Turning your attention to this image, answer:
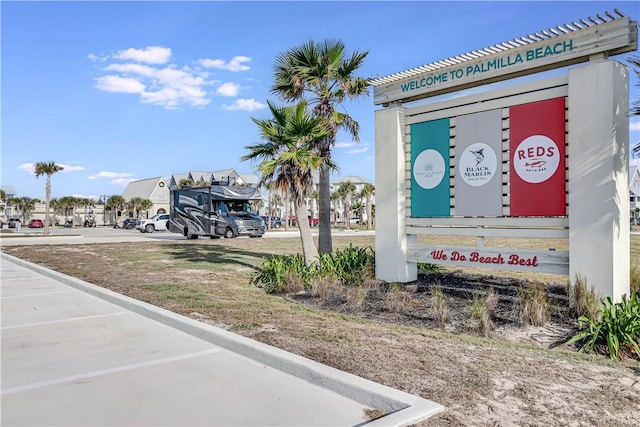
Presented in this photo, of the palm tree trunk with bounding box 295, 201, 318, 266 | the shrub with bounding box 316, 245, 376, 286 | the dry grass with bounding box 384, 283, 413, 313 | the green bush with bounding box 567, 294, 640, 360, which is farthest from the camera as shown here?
the palm tree trunk with bounding box 295, 201, 318, 266

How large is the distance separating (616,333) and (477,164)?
3.96 m

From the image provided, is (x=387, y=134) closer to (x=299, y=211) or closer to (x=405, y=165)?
(x=405, y=165)

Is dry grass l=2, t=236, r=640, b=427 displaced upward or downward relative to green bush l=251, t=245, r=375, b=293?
downward

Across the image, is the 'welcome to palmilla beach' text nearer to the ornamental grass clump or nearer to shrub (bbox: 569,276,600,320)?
shrub (bbox: 569,276,600,320)

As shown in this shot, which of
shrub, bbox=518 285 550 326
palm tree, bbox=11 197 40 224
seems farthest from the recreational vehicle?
palm tree, bbox=11 197 40 224

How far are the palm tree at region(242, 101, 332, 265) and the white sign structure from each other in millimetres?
1683

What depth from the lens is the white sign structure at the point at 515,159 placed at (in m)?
6.54

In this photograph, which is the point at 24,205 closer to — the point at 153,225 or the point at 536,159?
the point at 153,225

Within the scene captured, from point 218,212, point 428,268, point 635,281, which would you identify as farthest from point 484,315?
point 218,212

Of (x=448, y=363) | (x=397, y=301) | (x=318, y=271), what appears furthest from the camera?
(x=318, y=271)

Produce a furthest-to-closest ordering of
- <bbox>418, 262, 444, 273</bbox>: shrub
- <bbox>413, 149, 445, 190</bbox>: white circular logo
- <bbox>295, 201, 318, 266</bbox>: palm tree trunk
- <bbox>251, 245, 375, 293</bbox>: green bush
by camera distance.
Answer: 1. <bbox>418, 262, 444, 273</bbox>: shrub
2. <bbox>295, 201, 318, 266</bbox>: palm tree trunk
3. <bbox>251, 245, 375, 293</bbox>: green bush
4. <bbox>413, 149, 445, 190</bbox>: white circular logo

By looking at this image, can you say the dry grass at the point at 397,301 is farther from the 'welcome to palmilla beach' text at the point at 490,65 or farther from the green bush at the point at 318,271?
the 'welcome to palmilla beach' text at the point at 490,65

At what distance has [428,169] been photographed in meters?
9.11

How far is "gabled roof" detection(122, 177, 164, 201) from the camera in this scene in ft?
260
